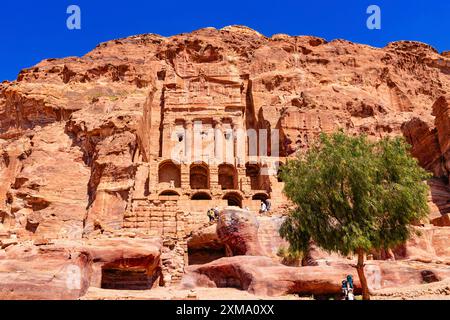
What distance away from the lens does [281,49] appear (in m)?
64.4

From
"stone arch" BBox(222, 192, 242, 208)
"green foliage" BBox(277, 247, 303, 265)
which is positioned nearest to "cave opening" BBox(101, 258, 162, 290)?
"green foliage" BBox(277, 247, 303, 265)

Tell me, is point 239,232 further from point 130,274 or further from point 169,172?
point 169,172

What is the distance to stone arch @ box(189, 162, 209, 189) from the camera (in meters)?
48.1

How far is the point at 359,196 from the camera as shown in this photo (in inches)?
640

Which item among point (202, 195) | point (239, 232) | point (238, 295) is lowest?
point (238, 295)

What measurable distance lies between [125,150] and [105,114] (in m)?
6.33

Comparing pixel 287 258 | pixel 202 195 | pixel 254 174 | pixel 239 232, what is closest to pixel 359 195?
pixel 287 258

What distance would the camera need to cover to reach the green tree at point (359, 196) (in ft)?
52.9

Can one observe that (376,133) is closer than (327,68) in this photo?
Yes

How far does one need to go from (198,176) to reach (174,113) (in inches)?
321
